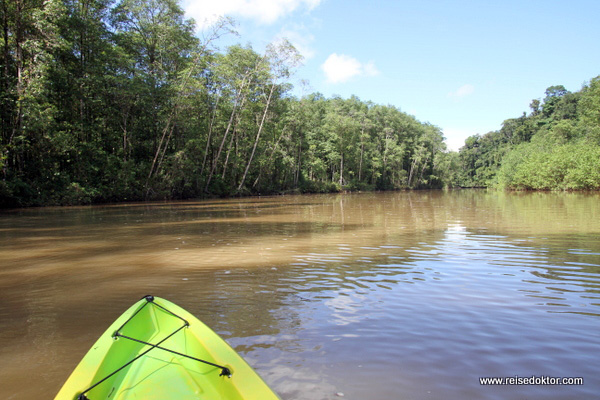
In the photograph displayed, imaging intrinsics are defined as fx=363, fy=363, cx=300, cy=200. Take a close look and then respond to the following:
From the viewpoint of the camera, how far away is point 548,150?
176 ft

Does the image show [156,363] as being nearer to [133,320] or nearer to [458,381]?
[133,320]

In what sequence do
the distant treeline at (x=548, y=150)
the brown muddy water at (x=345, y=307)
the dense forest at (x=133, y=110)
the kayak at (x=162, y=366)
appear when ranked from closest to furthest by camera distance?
the kayak at (x=162, y=366) < the brown muddy water at (x=345, y=307) < the dense forest at (x=133, y=110) < the distant treeline at (x=548, y=150)

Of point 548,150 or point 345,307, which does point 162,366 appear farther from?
point 548,150

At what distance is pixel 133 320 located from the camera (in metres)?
2.90

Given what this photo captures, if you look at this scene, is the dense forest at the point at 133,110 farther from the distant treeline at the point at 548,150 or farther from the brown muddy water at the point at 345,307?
the distant treeline at the point at 548,150

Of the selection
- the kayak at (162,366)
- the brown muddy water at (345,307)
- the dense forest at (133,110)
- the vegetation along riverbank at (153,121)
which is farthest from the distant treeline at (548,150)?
the kayak at (162,366)

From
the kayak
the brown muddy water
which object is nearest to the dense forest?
the brown muddy water

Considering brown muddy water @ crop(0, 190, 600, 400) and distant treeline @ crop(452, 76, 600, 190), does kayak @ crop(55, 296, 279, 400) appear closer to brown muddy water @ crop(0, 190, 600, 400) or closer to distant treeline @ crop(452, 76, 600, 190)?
brown muddy water @ crop(0, 190, 600, 400)

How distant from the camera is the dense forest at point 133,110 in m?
21.4

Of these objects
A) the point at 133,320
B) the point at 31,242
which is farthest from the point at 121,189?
the point at 133,320

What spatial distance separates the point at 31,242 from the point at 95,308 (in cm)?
660

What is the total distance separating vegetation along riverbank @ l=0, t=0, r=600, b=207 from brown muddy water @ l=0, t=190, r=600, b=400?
1692 cm

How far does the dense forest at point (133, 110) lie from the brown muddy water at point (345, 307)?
16.9 m

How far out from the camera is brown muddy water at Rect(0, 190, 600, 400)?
274cm
